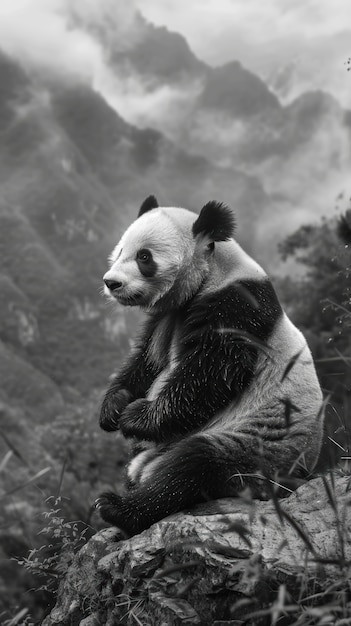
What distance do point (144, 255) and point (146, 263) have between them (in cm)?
7

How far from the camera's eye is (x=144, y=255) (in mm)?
5438

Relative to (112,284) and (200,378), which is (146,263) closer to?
(112,284)

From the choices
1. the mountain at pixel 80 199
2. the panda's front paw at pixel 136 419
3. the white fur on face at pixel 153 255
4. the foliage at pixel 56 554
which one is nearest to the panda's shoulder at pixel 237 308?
the white fur on face at pixel 153 255

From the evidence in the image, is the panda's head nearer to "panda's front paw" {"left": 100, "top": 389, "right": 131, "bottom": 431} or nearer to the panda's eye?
the panda's eye

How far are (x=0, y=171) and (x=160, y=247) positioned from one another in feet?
479

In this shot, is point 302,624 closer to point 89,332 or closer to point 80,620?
point 80,620

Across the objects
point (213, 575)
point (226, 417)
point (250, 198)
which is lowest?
point (213, 575)

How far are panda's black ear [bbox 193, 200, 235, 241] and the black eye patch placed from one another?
1.34ft

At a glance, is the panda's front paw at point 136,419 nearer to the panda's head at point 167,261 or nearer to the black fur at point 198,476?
the black fur at point 198,476

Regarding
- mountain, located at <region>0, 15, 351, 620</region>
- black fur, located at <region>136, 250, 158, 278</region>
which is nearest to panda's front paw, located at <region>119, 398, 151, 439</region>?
black fur, located at <region>136, 250, 158, 278</region>

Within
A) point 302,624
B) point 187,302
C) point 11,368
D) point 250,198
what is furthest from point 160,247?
point 250,198

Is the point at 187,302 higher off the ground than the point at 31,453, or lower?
lower

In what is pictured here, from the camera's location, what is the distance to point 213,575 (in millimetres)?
3932

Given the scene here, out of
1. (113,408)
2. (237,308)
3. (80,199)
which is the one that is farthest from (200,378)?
(80,199)
